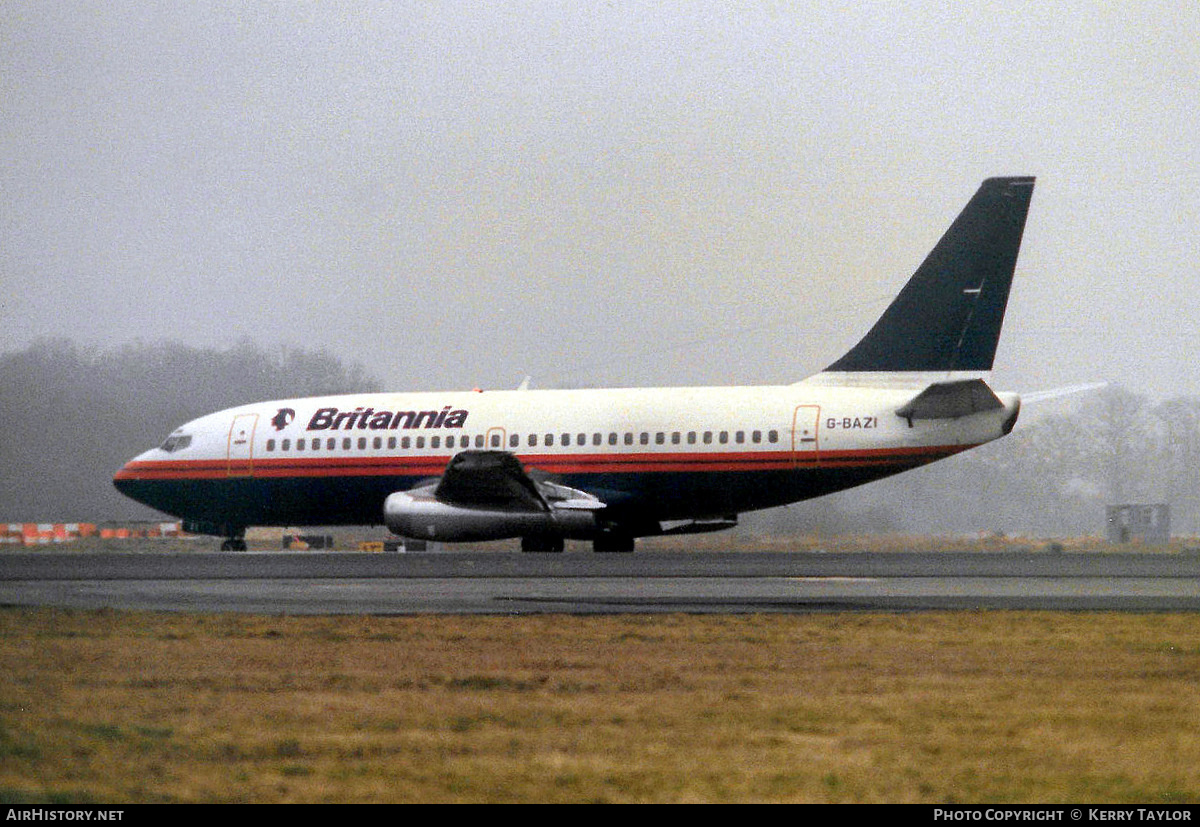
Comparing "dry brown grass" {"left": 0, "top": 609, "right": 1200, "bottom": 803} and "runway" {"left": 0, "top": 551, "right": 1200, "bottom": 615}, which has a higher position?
"runway" {"left": 0, "top": 551, "right": 1200, "bottom": 615}

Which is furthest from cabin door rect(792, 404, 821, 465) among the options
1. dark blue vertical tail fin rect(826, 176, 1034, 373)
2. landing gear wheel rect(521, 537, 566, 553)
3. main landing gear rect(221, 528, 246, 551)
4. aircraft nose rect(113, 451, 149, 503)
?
aircraft nose rect(113, 451, 149, 503)

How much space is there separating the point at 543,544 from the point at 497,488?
2136 mm

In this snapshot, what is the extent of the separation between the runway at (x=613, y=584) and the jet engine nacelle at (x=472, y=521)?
128 cm

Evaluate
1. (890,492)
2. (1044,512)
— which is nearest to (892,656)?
(890,492)

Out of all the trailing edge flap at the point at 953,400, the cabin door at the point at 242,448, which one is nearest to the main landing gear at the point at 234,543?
the cabin door at the point at 242,448

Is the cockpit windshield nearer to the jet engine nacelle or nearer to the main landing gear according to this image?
the main landing gear

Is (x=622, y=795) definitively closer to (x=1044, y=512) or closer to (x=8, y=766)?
(x=8, y=766)

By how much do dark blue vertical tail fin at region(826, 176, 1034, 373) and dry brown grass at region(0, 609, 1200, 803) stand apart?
1671 cm

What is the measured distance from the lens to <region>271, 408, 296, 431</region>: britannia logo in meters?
35.8

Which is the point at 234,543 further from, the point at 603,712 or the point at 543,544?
the point at 603,712

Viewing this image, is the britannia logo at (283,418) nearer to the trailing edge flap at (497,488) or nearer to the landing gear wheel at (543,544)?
the trailing edge flap at (497,488)

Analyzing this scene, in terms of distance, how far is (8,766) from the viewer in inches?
279

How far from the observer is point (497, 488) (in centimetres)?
3091
